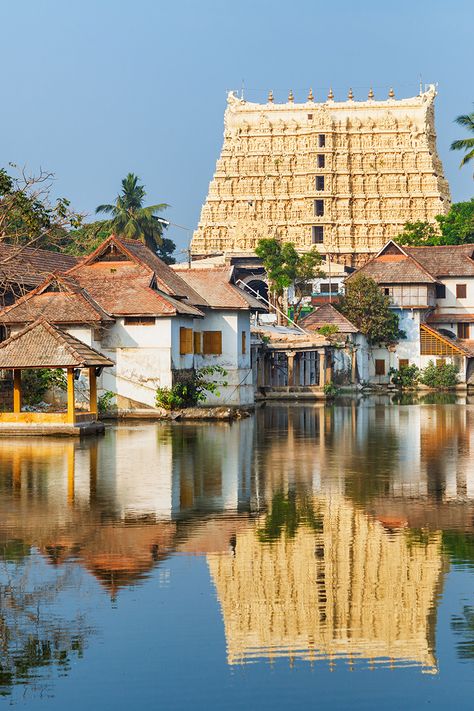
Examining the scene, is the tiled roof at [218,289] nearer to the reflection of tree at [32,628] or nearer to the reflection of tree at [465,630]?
the reflection of tree at [32,628]

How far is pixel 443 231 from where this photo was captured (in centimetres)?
8612

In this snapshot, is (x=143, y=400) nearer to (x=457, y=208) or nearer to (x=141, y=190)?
(x=141, y=190)

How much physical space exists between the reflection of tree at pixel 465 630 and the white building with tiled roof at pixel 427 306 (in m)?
Answer: 55.8

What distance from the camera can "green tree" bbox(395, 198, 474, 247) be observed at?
277 ft

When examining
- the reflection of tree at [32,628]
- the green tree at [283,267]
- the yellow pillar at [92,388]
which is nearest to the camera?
the reflection of tree at [32,628]

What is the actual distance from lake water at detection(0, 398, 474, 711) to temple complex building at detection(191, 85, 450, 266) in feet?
243

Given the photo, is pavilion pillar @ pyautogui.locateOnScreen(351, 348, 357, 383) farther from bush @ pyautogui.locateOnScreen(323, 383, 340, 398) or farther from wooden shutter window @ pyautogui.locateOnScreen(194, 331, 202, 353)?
wooden shutter window @ pyautogui.locateOnScreen(194, 331, 202, 353)

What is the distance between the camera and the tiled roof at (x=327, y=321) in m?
62.2

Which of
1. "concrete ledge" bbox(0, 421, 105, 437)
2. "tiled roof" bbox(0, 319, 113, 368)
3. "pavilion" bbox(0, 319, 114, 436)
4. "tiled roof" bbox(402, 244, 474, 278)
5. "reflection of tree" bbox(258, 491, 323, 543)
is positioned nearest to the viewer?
"reflection of tree" bbox(258, 491, 323, 543)

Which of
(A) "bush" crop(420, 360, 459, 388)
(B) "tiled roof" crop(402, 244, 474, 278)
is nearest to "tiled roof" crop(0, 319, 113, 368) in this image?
Answer: (A) "bush" crop(420, 360, 459, 388)

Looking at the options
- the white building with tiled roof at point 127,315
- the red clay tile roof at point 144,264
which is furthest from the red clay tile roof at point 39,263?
the white building with tiled roof at point 127,315

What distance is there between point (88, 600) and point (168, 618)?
1.01 meters

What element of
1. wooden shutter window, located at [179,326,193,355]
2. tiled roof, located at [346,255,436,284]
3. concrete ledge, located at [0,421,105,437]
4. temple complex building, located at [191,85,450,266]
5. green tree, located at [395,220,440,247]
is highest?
temple complex building, located at [191,85,450,266]

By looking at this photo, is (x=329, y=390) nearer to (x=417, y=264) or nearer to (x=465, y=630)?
(x=417, y=264)
